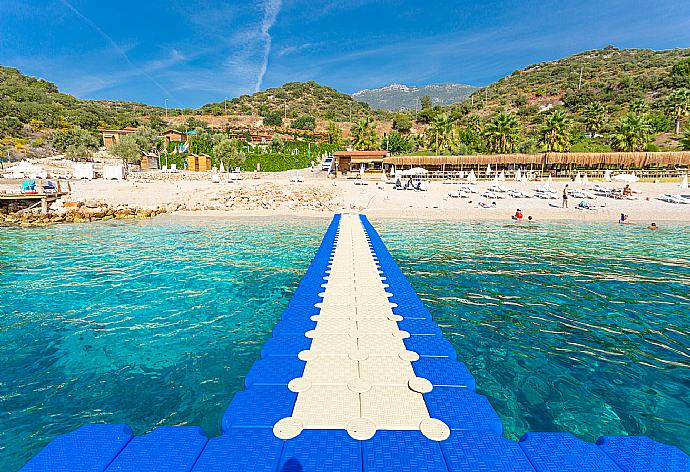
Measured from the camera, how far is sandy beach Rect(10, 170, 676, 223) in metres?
24.0

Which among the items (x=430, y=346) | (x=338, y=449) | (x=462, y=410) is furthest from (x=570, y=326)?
(x=338, y=449)

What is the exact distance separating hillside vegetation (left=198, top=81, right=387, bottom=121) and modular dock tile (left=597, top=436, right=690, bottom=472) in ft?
447

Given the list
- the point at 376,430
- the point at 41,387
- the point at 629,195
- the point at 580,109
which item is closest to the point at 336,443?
the point at 376,430

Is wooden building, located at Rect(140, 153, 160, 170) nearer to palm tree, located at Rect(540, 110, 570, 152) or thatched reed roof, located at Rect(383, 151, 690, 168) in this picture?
thatched reed roof, located at Rect(383, 151, 690, 168)

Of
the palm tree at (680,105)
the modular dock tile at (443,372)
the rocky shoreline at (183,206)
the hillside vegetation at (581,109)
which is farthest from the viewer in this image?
the palm tree at (680,105)

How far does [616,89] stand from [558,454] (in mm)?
122091

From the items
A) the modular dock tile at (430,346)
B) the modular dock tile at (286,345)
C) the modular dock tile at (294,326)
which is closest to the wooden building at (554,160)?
the modular dock tile at (294,326)

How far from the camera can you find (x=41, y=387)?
5855 mm

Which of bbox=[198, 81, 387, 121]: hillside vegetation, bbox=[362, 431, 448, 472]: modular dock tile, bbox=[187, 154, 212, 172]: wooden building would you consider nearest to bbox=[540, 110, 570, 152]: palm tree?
bbox=[187, 154, 212, 172]: wooden building

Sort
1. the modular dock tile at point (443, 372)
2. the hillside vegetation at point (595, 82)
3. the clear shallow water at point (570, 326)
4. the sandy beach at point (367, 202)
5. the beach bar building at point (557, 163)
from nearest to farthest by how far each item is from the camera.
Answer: the modular dock tile at point (443, 372) < the clear shallow water at point (570, 326) < the sandy beach at point (367, 202) < the beach bar building at point (557, 163) < the hillside vegetation at point (595, 82)

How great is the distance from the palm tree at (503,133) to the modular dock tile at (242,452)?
172ft

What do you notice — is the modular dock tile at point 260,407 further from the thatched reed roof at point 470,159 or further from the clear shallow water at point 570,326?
the thatched reed roof at point 470,159

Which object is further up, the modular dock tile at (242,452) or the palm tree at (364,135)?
the palm tree at (364,135)

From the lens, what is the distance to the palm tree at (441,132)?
172 ft
